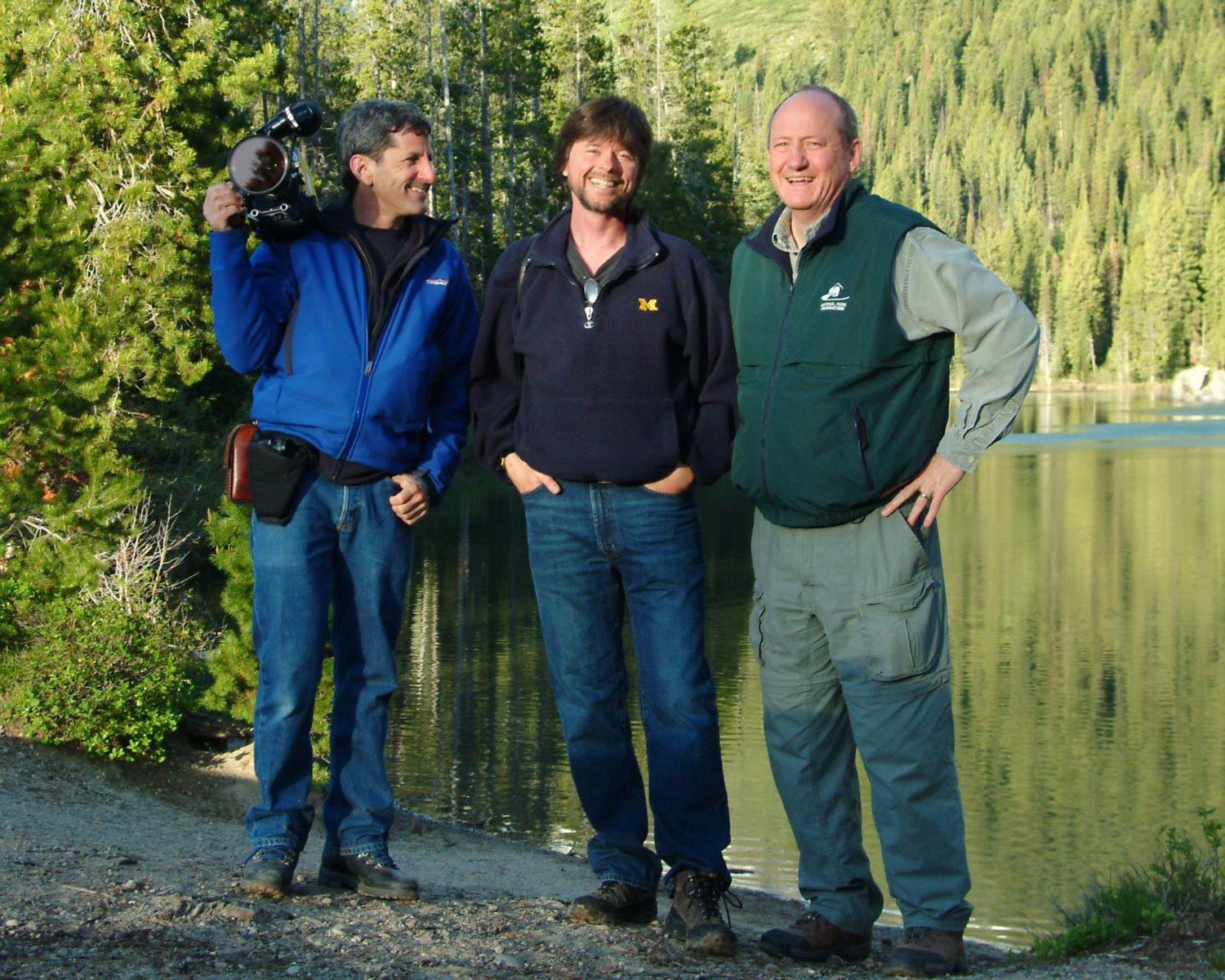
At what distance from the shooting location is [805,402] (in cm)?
409

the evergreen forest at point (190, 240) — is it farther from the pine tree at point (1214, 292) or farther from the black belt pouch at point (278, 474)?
the black belt pouch at point (278, 474)

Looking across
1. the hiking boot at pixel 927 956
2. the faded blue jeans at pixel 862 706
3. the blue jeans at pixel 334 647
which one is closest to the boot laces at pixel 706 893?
the faded blue jeans at pixel 862 706

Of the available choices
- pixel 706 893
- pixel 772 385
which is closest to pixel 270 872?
pixel 706 893

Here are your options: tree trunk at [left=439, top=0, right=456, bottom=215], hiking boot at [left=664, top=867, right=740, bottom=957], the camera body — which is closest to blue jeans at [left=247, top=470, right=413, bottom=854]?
the camera body

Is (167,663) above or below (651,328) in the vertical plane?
below

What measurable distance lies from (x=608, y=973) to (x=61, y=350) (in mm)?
6512

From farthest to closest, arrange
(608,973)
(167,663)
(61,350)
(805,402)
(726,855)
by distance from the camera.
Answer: (61,350)
(726,855)
(167,663)
(805,402)
(608,973)

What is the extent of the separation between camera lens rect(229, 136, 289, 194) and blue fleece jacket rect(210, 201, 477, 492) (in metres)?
0.14

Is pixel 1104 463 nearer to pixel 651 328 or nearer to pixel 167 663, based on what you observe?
pixel 167 663

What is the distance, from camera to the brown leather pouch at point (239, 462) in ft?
14.0

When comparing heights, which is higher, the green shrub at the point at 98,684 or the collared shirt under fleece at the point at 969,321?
the collared shirt under fleece at the point at 969,321

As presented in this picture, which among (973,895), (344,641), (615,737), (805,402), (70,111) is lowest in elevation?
(973,895)

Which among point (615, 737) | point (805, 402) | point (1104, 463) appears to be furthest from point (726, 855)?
point (1104, 463)

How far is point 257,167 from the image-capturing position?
420 centimetres
